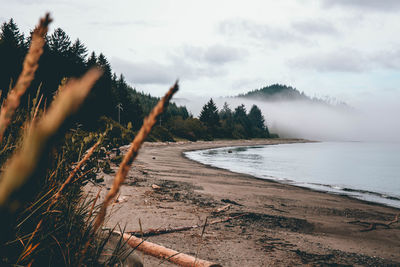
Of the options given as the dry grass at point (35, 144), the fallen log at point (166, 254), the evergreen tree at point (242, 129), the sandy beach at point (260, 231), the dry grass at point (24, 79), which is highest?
the evergreen tree at point (242, 129)

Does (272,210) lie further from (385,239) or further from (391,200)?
(391,200)

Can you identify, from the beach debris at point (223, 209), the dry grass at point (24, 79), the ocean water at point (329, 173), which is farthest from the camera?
the ocean water at point (329, 173)

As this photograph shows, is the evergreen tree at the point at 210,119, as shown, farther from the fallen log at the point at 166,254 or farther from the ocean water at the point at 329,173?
the fallen log at the point at 166,254

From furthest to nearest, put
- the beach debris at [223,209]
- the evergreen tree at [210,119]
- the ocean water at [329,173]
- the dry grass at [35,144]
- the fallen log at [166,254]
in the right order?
the evergreen tree at [210,119] → the ocean water at [329,173] → the beach debris at [223,209] → the fallen log at [166,254] → the dry grass at [35,144]

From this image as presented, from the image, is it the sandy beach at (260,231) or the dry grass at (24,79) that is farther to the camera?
the sandy beach at (260,231)

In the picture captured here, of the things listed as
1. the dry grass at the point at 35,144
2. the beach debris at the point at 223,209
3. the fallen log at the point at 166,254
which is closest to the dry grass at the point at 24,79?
the dry grass at the point at 35,144

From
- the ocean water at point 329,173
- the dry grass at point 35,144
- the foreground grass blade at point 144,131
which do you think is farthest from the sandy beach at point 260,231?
the ocean water at point 329,173

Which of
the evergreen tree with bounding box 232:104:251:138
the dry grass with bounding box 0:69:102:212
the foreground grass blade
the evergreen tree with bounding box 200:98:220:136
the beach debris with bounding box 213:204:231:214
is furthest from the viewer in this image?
the evergreen tree with bounding box 232:104:251:138

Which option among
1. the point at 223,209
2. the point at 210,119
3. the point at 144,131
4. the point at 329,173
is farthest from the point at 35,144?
the point at 210,119

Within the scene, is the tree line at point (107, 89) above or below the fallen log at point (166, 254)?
above

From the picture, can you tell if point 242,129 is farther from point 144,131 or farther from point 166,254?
point 144,131

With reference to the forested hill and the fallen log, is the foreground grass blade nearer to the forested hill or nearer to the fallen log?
the fallen log

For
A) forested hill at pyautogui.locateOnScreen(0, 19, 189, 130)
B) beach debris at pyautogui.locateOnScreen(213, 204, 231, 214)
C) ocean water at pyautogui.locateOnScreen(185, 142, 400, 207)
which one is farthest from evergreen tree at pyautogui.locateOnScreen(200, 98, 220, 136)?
beach debris at pyautogui.locateOnScreen(213, 204, 231, 214)

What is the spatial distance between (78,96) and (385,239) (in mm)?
9385
